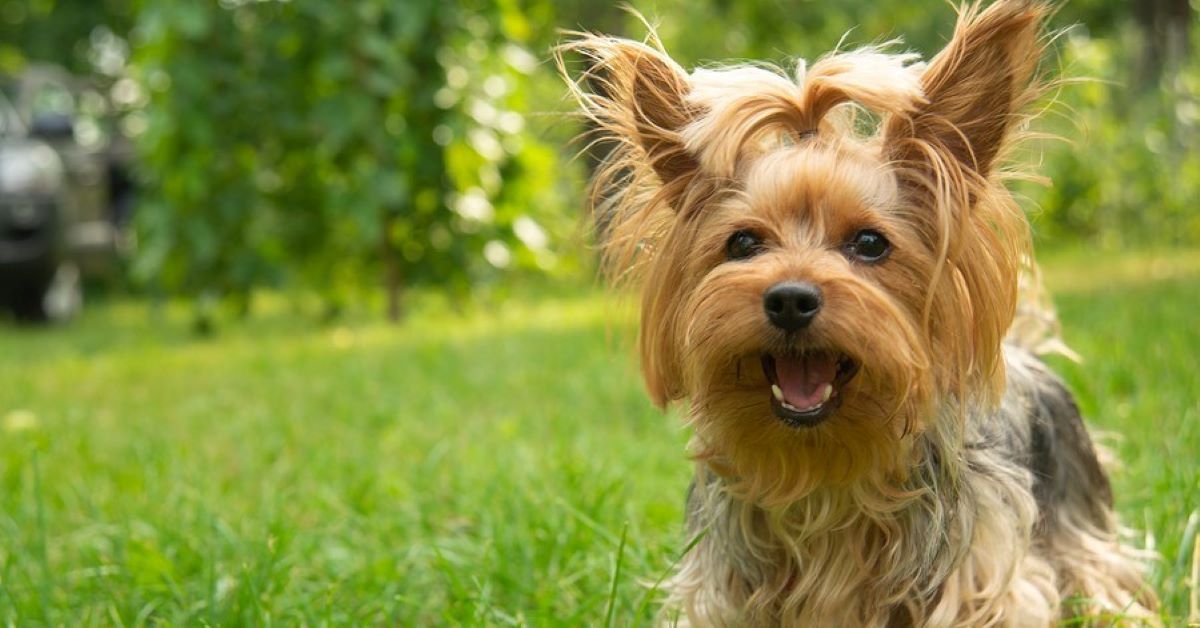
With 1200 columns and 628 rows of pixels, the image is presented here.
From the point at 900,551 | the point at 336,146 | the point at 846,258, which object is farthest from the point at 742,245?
the point at 336,146

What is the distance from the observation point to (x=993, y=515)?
2.62 metres

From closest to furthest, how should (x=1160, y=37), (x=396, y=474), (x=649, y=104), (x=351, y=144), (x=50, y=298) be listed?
1. (x=649, y=104)
2. (x=396, y=474)
3. (x=351, y=144)
4. (x=50, y=298)
5. (x=1160, y=37)

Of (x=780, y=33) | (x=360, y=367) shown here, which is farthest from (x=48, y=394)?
(x=780, y=33)

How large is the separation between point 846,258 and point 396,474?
99.8 inches

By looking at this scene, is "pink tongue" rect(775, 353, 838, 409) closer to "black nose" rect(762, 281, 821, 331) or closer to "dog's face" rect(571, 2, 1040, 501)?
"dog's face" rect(571, 2, 1040, 501)

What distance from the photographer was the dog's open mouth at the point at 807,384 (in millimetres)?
2422

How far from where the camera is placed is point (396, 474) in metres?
4.58

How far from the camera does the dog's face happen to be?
235cm

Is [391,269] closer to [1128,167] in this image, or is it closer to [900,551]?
[900,551]

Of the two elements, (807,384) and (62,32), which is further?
(62,32)

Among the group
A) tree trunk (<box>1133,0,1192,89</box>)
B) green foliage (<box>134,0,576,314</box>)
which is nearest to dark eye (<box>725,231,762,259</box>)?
green foliage (<box>134,0,576,314</box>)

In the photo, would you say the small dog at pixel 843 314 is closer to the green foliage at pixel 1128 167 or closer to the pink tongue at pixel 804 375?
the pink tongue at pixel 804 375

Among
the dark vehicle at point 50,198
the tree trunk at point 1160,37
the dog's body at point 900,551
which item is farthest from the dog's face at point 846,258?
the tree trunk at point 1160,37

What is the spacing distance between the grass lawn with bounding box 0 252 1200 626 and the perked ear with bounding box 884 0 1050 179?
30.6 inches
